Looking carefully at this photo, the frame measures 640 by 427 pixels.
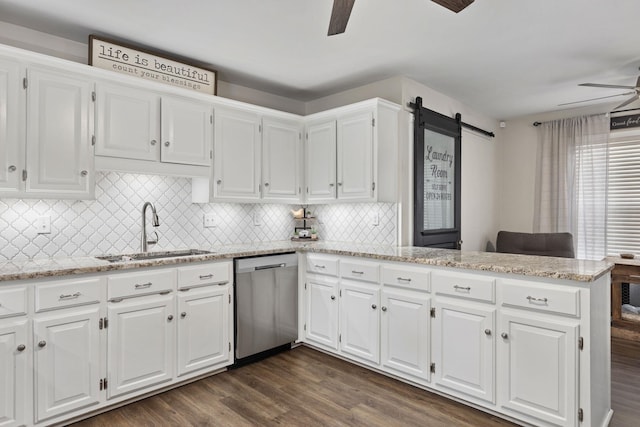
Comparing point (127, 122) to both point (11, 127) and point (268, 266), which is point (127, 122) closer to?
point (11, 127)

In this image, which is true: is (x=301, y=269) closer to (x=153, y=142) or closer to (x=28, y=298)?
(x=153, y=142)

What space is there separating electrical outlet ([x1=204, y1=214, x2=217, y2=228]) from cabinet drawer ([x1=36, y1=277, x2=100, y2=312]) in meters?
1.31

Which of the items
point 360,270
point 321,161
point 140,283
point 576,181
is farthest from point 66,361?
point 576,181

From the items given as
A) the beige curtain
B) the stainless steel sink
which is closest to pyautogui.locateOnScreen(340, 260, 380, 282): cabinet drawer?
the stainless steel sink

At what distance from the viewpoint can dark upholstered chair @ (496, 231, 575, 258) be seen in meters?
4.44

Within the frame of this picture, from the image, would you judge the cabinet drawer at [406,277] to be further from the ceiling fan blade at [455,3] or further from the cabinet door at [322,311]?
the ceiling fan blade at [455,3]

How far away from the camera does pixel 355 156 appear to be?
3.61 m

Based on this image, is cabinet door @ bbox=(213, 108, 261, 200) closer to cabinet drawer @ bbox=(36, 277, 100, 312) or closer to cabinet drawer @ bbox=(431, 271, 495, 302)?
cabinet drawer @ bbox=(36, 277, 100, 312)

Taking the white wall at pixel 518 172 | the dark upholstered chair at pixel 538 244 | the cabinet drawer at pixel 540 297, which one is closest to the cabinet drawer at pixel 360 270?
the cabinet drawer at pixel 540 297

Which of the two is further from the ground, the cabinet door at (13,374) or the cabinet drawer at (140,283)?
the cabinet drawer at (140,283)

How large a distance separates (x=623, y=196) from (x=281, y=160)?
13.4 feet

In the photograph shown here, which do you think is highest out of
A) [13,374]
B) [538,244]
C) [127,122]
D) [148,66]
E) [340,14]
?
[148,66]

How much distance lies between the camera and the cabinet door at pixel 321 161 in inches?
150

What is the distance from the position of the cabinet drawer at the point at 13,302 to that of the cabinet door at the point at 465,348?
8.34ft
